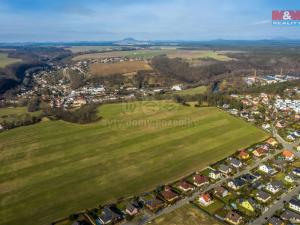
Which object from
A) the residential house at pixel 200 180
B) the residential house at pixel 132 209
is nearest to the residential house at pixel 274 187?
the residential house at pixel 200 180

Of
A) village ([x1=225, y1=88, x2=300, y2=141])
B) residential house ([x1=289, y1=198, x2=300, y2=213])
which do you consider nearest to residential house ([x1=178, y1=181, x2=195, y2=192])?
residential house ([x1=289, y1=198, x2=300, y2=213])

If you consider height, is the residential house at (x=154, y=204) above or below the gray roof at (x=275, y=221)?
above

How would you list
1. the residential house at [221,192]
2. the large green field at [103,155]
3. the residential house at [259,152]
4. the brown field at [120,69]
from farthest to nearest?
the brown field at [120,69]
the residential house at [259,152]
the residential house at [221,192]
the large green field at [103,155]

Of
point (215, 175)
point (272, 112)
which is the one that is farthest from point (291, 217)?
point (272, 112)

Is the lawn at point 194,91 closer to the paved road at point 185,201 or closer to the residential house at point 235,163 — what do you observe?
the residential house at point 235,163

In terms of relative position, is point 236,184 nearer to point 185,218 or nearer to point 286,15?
point 185,218

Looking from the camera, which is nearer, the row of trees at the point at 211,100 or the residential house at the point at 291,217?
the residential house at the point at 291,217

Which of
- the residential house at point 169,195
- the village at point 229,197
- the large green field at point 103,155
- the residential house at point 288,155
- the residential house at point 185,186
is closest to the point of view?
the village at point 229,197
